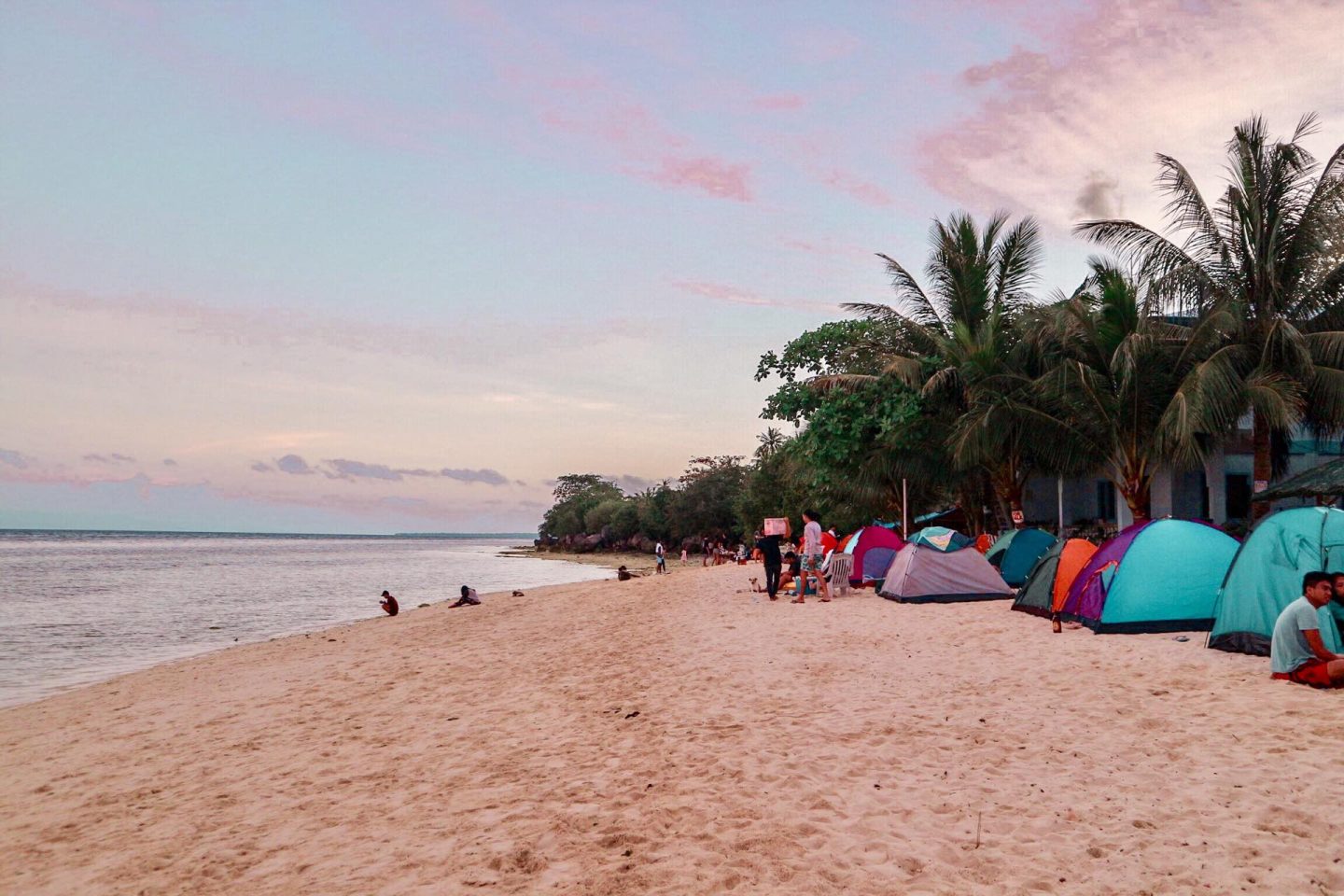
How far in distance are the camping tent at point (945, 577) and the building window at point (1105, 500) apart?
12651mm

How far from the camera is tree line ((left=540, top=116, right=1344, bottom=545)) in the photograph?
16.0 m

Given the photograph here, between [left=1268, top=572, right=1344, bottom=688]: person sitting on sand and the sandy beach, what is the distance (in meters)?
0.24

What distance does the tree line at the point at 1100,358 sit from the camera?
1605 cm

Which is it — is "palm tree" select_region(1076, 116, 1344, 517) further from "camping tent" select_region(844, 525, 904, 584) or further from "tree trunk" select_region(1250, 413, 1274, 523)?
"camping tent" select_region(844, 525, 904, 584)

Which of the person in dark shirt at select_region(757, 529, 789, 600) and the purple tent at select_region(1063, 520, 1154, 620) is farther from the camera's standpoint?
the person in dark shirt at select_region(757, 529, 789, 600)

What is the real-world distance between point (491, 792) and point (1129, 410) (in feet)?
55.6

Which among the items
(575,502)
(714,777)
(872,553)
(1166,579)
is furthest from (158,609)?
(575,502)

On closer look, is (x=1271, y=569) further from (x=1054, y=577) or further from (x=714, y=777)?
(x=714, y=777)

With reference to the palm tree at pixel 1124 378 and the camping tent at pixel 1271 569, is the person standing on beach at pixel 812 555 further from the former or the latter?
the camping tent at pixel 1271 569

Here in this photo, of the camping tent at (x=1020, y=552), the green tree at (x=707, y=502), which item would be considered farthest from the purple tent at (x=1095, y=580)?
the green tree at (x=707, y=502)

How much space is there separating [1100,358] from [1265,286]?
3.33 m

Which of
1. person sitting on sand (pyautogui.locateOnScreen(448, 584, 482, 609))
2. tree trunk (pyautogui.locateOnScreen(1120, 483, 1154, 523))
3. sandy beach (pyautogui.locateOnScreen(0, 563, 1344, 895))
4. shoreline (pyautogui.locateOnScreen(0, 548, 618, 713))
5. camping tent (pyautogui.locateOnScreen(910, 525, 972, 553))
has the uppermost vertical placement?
tree trunk (pyautogui.locateOnScreen(1120, 483, 1154, 523))

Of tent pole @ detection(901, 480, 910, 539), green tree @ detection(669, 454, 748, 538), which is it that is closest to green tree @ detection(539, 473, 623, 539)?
green tree @ detection(669, 454, 748, 538)

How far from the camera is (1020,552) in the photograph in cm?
1664
